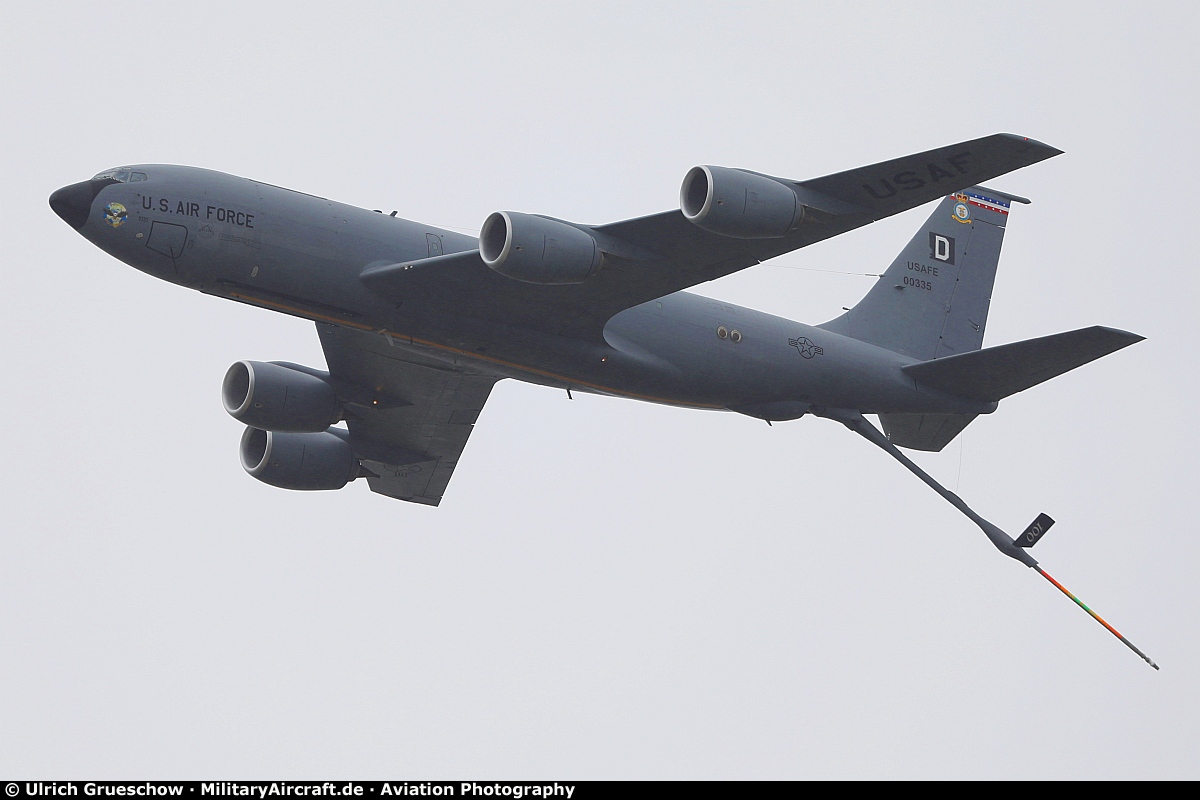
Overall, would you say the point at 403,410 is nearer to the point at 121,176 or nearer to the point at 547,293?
the point at 547,293

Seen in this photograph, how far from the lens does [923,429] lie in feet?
109

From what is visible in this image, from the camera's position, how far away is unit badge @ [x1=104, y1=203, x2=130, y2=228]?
25.9m

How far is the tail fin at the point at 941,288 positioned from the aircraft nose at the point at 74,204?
17.0 metres

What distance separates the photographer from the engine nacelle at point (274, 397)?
3039cm

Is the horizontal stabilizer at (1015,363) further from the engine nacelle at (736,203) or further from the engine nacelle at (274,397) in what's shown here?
the engine nacelle at (274,397)

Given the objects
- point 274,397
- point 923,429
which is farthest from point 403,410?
point 923,429

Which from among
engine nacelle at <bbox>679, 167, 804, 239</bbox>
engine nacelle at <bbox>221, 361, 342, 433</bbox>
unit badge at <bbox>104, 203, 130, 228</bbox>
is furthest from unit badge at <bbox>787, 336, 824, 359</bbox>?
unit badge at <bbox>104, 203, 130, 228</bbox>

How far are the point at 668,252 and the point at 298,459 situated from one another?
1194 centimetres

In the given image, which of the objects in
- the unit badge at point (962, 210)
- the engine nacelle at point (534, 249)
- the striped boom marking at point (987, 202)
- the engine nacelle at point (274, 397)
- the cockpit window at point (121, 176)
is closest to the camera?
the engine nacelle at point (534, 249)

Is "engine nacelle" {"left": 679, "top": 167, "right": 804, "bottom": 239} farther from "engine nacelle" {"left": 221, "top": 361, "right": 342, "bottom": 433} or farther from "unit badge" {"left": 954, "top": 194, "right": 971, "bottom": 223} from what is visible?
"unit badge" {"left": 954, "top": 194, "right": 971, "bottom": 223}

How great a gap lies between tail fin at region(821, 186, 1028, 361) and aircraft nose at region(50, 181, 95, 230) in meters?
17.0

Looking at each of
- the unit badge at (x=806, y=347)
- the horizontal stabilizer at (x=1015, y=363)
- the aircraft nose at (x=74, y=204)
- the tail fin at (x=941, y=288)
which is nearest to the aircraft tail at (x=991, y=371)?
the horizontal stabilizer at (x=1015, y=363)
